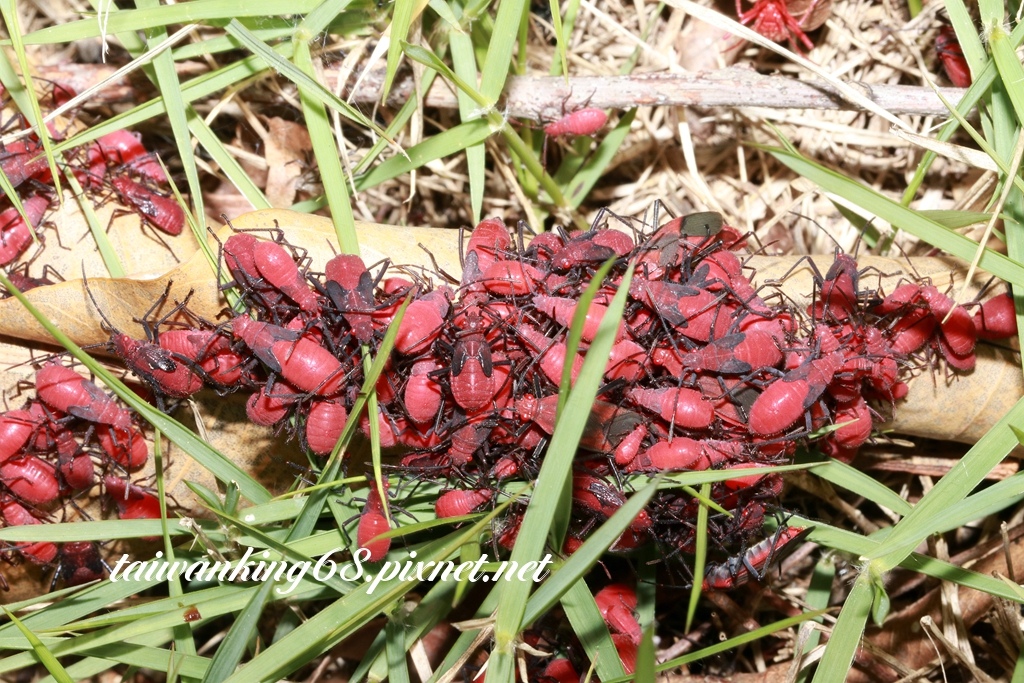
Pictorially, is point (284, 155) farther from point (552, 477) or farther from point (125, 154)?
point (552, 477)

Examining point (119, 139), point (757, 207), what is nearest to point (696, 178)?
point (757, 207)

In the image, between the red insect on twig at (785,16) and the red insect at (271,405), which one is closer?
the red insect at (271,405)

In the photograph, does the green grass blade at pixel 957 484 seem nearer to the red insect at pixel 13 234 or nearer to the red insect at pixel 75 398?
the red insect at pixel 75 398

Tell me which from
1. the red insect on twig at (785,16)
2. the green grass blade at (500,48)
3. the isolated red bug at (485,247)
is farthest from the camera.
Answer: the red insect on twig at (785,16)

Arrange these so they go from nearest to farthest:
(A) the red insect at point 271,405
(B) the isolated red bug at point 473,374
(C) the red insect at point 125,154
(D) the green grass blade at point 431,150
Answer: (B) the isolated red bug at point 473,374 → (A) the red insect at point 271,405 → (D) the green grass blade at point 431,150 → (C) the red insect at point 125,154

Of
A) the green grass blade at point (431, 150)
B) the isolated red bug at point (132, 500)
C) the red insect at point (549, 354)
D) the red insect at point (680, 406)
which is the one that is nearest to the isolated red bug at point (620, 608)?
the red insect at point (680, 406)

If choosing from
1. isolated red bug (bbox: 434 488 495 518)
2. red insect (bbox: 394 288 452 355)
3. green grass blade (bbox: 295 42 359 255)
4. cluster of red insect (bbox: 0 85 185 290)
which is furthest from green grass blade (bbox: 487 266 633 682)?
cluster of red insect (bbox: 0 85 185 290)

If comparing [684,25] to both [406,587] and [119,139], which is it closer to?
[119,139]
